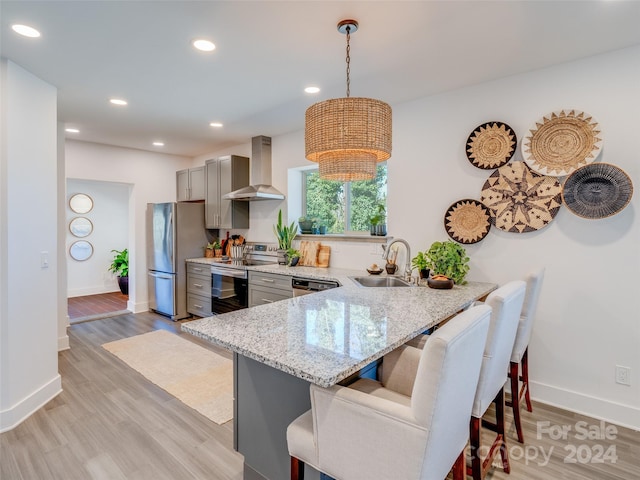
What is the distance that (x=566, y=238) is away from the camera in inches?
101

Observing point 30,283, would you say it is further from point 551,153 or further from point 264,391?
point 551,153

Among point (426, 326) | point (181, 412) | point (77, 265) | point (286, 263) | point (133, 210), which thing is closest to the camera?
point (426, 326)

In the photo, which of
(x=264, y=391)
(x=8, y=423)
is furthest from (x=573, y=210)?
(x=8, y=423)

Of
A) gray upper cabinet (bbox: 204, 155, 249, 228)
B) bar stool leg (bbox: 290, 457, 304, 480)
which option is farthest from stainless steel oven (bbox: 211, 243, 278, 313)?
bar stool leg (bbox: 290, 457, 304, 480)

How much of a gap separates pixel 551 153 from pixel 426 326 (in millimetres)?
1882

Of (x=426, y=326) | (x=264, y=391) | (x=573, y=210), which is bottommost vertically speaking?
(x=264, y=391)

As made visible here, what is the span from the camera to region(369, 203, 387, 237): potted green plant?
360cm

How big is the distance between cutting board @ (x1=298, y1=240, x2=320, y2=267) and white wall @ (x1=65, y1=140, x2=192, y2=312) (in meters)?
2.90

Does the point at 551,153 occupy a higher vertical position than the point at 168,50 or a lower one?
lower

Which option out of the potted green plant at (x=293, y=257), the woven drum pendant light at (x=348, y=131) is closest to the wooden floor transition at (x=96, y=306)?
the potted green plant at (x=293, y=257)

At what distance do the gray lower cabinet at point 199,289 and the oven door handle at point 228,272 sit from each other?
170 mm

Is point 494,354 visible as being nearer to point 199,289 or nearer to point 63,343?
point 199,289

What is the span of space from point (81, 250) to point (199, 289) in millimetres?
3548

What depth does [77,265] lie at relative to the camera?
662 centimetres
